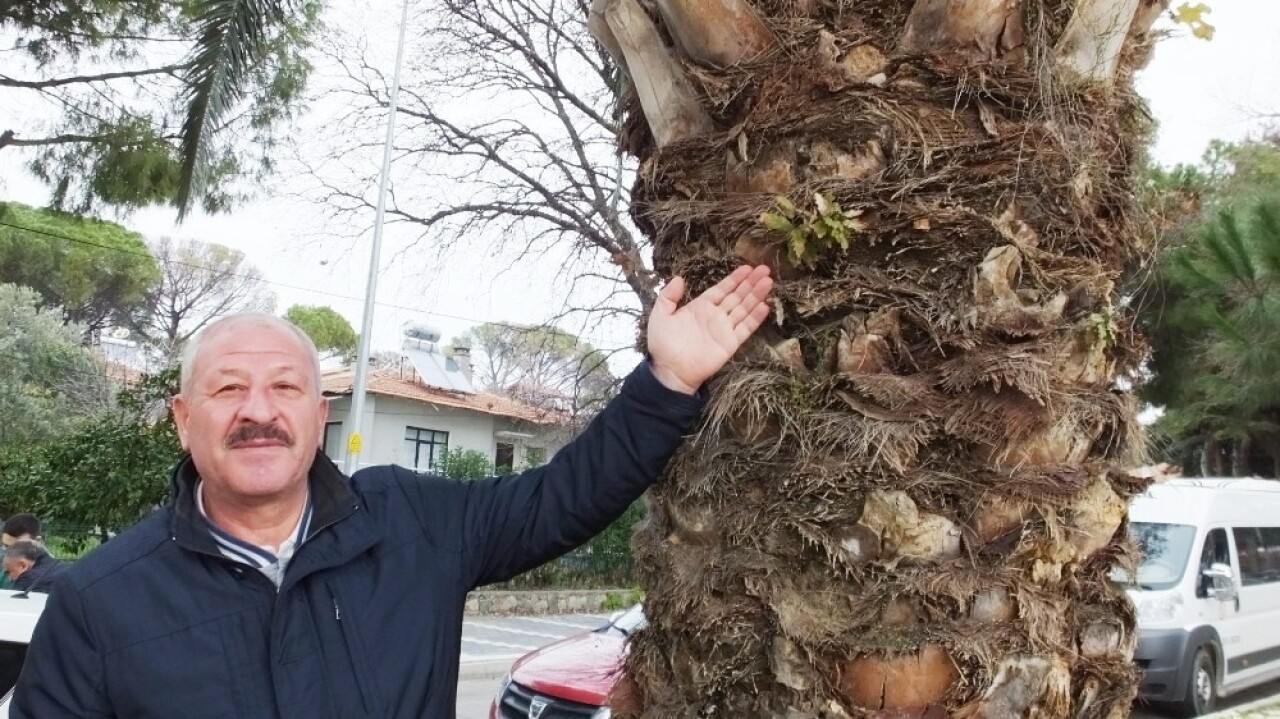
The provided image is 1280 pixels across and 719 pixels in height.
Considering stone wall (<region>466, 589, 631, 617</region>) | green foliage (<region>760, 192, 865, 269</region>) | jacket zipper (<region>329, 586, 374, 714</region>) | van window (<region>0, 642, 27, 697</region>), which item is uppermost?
green foliage (<region>760, 192, 865, 269</region>)

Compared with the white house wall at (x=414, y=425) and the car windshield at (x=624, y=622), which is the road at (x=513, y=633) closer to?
the car windshield at (x=624, y=622)

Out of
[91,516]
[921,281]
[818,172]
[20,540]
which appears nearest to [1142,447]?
[921,281]

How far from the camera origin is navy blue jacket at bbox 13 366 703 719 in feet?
5.54

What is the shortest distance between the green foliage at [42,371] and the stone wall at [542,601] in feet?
42.2

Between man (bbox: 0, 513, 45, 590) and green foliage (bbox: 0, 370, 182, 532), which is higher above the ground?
green foliage (bbox: 0, 370, 182, 532)

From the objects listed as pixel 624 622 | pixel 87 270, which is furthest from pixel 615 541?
pixel 87 270

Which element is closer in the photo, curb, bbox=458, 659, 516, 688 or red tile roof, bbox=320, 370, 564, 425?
curb, bbox=458, 659, 516, 688

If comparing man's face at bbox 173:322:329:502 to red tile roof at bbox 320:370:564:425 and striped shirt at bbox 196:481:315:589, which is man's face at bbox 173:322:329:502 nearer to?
striped shirt at bbox 196:481:315:589

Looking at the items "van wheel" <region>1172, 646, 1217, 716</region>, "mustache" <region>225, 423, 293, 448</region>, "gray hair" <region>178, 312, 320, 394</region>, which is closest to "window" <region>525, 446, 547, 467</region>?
"van wheel" <region>1172, 646, 1217, 716</region>

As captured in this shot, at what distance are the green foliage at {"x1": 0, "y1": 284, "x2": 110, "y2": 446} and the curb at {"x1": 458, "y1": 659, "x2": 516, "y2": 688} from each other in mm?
15689

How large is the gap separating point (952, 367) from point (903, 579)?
38 centimetres

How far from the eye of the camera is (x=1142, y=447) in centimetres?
187

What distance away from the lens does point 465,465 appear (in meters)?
15.6

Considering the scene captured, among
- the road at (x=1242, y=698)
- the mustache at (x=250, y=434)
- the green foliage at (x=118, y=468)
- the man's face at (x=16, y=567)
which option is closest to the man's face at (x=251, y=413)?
the mustache at (x=250, y=434)
